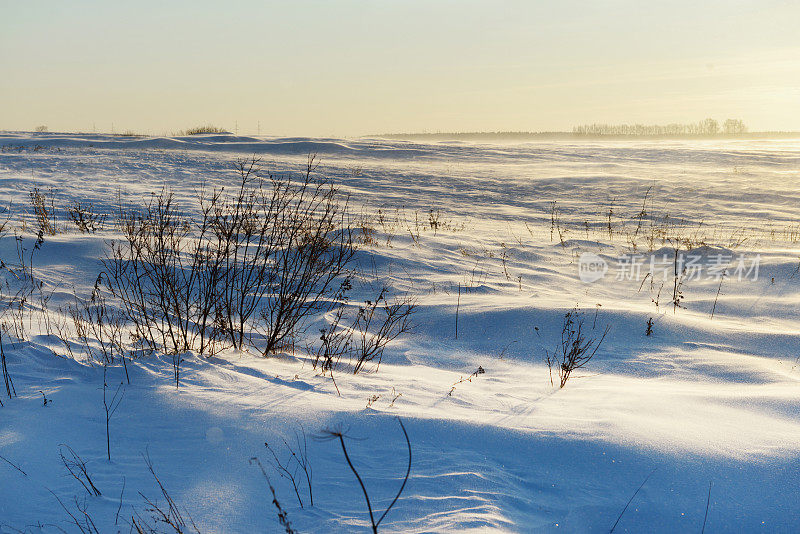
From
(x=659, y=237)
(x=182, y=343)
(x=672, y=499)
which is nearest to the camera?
(x=672, y=499)

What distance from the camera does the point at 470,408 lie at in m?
3.17

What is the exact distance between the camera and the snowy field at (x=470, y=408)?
2.19 metres

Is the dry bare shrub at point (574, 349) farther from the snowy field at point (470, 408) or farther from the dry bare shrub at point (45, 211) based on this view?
the dry bare shrub at point (45, 211)

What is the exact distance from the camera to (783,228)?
10.8 meters

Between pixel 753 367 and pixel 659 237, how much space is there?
A: 6136 millimetres

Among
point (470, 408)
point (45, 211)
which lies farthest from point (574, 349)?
point (45, 211)

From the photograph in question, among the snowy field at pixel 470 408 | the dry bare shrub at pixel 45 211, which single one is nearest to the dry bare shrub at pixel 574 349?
the snowy field at pixel 470 408

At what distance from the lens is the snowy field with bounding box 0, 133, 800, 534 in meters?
2.19

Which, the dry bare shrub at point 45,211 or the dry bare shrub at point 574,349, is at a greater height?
the dry bare shrub at point 45,211

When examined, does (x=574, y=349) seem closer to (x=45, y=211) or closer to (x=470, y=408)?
(x=470, y=408)

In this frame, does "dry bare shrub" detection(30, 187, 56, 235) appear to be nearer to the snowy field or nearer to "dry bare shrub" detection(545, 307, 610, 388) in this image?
the snowy field

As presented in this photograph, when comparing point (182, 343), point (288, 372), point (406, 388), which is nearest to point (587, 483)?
point (406, 388)

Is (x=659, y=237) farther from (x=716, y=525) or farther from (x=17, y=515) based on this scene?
(x=17, y=515)

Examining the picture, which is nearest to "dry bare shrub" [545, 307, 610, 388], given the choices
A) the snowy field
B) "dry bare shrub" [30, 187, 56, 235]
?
the snowy field
